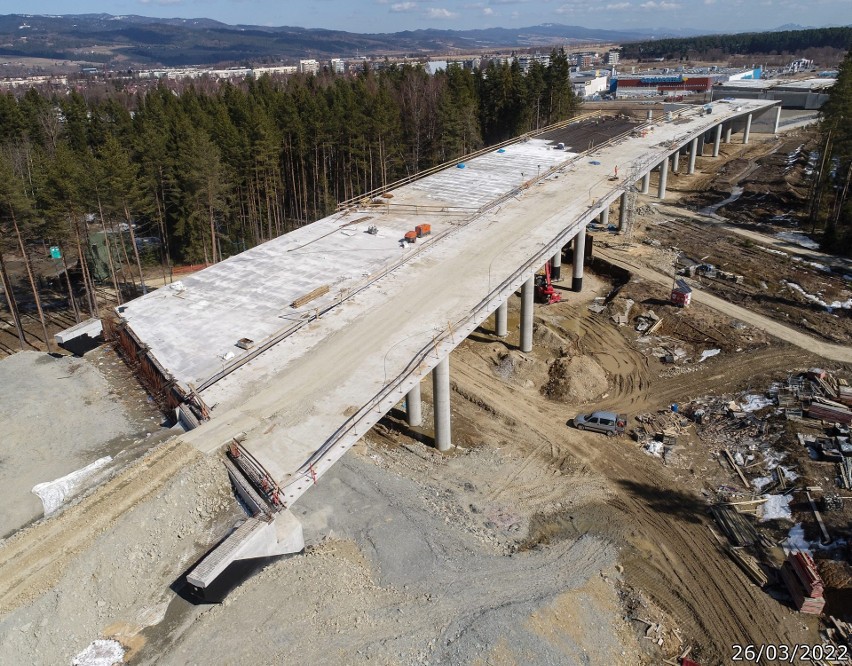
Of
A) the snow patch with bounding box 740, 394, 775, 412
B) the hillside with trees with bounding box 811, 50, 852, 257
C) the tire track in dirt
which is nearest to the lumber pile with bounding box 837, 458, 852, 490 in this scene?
the snow patch with bounding box 740, 394, 775, 412

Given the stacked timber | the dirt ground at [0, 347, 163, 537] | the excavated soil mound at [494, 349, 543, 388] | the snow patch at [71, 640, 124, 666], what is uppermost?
the dirt ground at [0, 347, 163, 537]

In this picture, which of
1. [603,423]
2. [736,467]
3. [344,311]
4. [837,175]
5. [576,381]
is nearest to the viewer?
[736,467]

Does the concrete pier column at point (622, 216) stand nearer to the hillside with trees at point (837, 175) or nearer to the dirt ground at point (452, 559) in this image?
the hillside with trees at point (837, 175)

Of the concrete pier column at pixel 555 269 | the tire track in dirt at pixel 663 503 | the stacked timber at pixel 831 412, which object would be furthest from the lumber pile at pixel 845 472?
the concrete pier column at pixel 555 269

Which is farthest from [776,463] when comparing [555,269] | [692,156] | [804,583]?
[692,156]

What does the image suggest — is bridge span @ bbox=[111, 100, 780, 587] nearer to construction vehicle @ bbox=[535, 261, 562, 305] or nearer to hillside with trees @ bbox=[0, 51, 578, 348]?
construction vehicle @ bbox=[535, 261, 562, 305]

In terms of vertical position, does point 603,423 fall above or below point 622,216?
below

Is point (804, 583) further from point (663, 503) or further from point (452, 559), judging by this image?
Result: point (452, 559)
